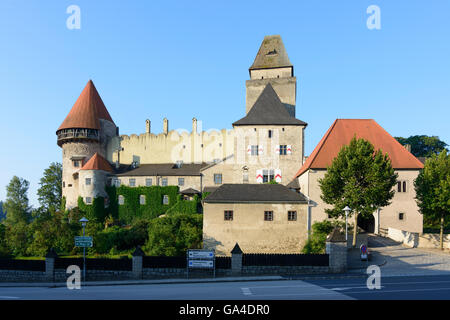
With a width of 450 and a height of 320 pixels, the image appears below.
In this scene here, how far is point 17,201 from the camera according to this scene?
61375mm

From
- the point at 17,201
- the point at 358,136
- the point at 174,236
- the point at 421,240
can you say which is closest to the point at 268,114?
the point at 358,136

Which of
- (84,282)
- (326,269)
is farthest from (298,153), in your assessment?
(84,282)

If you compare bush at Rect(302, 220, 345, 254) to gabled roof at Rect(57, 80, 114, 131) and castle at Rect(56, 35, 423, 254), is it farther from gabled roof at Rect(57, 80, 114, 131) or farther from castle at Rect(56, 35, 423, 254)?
gabled roof at Rect(57, 80, 114, 131)

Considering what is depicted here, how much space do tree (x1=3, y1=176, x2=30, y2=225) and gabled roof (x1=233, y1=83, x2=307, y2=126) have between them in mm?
47236

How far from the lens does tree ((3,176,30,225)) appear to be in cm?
5802

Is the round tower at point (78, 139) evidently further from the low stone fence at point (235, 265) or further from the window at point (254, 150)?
the low stone fence at point (235, 265)

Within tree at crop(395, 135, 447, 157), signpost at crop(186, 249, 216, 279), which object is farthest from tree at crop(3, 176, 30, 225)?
tree at crop(395, 135, 447, 157)

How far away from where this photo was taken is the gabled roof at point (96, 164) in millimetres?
44688

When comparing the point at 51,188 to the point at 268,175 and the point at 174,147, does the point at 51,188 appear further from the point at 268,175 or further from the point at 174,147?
A: the point at 268,175

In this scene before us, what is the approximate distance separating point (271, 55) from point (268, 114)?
14815 millimetres

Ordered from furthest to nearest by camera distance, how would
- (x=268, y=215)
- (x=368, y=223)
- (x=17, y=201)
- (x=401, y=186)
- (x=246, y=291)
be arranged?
(x=17, y=201) < (x=368, y=223) < (x=401, y=186) < (x=268, y=215) < (x=246, y=291)
